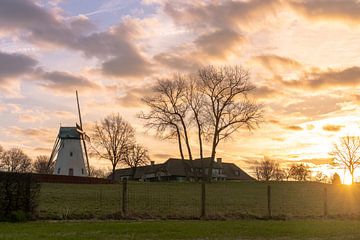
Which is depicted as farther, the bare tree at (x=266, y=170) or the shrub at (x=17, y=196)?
the bare tree at (x=266, y=170)

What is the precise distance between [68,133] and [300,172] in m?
68.8

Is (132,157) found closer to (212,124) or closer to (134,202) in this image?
(212,124)

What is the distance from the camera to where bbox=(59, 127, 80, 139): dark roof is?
245 feet

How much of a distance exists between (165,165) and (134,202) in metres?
88.3

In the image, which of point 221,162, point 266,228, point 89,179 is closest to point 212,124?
point 89,179

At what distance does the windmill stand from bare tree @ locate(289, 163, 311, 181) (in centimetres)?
6406

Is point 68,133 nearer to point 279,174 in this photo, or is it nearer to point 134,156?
point 134,156

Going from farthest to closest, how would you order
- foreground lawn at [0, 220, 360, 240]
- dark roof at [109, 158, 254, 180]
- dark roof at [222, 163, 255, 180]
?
dark roof at [222, 163, 255, 180] < dark roof at [109, 158, 254, 180] < foreground lawn at [0, 220, 360, 240]

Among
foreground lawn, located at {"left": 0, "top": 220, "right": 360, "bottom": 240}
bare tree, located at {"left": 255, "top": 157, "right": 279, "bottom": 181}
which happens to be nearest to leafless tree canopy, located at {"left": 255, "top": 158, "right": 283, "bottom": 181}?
bare tree, located at {"left": 255, "top": 157, "right": 279, "bottom": 181}

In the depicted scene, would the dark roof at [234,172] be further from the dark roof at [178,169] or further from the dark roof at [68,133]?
the dark roof at [68,133]

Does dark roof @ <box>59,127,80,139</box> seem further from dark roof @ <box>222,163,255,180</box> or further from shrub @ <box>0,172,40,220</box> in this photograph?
shrub @ <box>0,172,40,220</box>

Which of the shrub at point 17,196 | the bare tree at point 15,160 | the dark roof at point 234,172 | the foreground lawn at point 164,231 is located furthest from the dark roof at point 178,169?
the foreground lawn at point 164,231

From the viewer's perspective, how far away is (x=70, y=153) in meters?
73.5

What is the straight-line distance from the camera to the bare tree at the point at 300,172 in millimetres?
123081
